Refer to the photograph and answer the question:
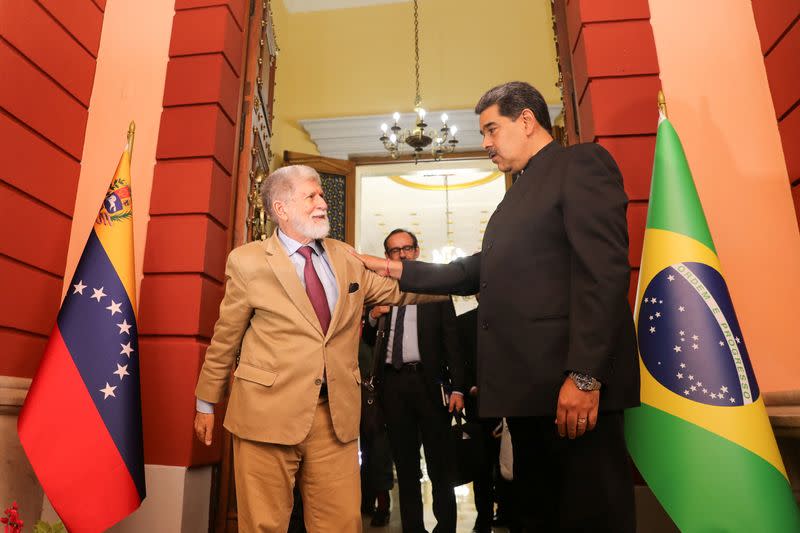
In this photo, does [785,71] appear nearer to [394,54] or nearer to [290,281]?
[290,281]

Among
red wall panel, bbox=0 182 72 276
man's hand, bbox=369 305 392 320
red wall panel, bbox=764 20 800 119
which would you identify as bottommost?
man's hand, bbox=369 305 392 320

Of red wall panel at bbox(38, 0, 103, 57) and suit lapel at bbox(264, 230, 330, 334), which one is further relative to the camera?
red wall panel at bbox(38, 0, 103, 57)

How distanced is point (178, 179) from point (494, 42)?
490 centimetres

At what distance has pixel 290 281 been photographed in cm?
176

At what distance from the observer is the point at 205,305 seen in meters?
2.53

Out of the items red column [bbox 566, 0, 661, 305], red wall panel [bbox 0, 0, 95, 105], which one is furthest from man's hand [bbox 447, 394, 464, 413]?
red wall panel [bbox 0, 0, 95, 105]

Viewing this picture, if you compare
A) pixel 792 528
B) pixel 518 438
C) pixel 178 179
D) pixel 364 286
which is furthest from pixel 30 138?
pixel 792 528

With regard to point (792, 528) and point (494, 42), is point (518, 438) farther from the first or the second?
point (494, 42)

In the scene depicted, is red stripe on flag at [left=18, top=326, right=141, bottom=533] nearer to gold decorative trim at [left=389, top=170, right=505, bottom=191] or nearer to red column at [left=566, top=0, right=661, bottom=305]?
red column at [left=566, top=0, right=661, bottom=305]

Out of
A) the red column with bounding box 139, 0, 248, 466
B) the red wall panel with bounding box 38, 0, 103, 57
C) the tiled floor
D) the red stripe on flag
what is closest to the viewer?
the red stripe on flag

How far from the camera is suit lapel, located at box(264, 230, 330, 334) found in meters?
1.74

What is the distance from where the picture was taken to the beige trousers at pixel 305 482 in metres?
1.67

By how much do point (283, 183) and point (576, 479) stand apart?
1.37 meters

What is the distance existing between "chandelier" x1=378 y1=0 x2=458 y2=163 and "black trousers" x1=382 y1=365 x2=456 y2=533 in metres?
3.47
